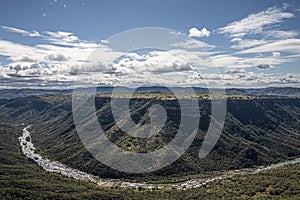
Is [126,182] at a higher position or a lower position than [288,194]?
lower

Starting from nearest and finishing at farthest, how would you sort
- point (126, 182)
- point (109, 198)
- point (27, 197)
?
point (27, 197)
point (109, 198)
point (126, 182)

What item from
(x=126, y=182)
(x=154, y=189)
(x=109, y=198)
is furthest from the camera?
(x=126, y=182)

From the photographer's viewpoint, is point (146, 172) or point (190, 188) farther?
point (146, 172)

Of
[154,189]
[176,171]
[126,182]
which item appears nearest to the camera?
[154,189]

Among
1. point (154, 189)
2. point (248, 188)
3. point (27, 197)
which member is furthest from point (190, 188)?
point (27, 197)

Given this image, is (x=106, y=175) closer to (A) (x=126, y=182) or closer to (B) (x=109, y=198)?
(A) (x=126, y=182)

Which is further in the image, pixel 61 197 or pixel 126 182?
pixel 126 182

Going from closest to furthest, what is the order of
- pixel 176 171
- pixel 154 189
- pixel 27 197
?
pixel 27 197, pixel 154 189, pixel 176 171

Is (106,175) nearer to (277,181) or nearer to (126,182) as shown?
(126,182)

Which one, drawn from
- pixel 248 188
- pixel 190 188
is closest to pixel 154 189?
pixel 190 188
